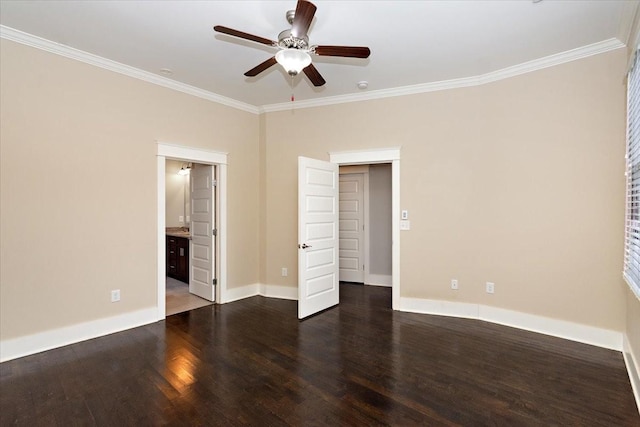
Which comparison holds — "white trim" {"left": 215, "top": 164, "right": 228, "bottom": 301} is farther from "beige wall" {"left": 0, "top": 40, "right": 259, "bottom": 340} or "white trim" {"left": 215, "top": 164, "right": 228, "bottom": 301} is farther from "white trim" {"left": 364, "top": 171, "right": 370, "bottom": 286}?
Answer: "white trim" {"left": 364, "top": 171, "right": 370, "bottom": 286}

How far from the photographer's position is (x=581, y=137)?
3352 mm

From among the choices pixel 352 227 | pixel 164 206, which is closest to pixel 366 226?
pixel 352 227

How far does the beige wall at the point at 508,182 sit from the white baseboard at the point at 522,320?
0.08 metres

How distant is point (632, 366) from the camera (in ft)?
8.60

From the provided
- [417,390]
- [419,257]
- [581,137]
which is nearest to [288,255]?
A: [419,257]

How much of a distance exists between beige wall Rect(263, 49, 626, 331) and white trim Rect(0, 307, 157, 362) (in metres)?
2.00

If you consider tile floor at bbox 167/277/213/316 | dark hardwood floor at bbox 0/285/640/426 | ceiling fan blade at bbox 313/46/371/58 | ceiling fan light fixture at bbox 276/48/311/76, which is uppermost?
ceiling fan blade at bbox 313/46/371/58

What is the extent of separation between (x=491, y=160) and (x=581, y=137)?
868mm

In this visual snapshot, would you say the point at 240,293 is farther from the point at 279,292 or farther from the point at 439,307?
the point at 439,307

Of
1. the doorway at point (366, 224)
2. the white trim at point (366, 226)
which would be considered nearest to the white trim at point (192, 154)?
the doorway at point (366, 224)

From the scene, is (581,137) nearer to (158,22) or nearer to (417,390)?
(417,390)

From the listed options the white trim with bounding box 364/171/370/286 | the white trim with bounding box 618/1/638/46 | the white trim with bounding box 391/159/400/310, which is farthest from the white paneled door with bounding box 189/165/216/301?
the white trim with bounding box 618/1/638/46

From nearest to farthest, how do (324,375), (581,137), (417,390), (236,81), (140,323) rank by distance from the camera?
1. (417,390)
2. (324,375)
3. (581,137)
4. (140,323)
5. (236,81)

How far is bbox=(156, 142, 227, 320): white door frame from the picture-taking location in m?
4.04
